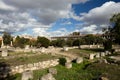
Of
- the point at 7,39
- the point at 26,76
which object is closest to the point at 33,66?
the point at 26,76

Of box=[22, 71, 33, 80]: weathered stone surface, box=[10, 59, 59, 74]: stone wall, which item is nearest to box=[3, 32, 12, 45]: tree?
box=[10, 59, 59, 74]: stone wall

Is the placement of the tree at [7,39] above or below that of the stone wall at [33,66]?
above

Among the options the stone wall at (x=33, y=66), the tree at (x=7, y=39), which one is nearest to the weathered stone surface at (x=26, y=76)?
the stone wall at (x=33, y=66)

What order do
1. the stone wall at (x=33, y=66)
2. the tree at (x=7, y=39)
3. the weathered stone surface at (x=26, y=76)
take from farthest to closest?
the tree at (x=7, y=39) → the stone wall at (x=33, y=66) → the weathered stone surface at (x=26, y=76)

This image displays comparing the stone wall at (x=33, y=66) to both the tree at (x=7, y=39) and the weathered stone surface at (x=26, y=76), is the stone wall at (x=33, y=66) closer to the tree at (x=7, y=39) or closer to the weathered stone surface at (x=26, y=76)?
the weathered stone surface at (x=26, y=76)

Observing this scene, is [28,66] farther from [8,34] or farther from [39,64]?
[8,34]

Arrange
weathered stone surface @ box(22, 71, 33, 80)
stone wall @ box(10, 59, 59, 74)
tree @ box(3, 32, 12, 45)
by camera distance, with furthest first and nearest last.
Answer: tree @ box(3, 32, 12, 45) → stone wall @ box(10, 59, 59, 74) → weathered stone surface @ box(22, 71, 33, 80)

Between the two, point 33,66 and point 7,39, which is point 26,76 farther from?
point 7,39

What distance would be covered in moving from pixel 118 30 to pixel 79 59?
17921 mm

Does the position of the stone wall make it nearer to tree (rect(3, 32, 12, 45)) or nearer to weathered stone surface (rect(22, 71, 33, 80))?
weathered stone surface (rect(22, 71, 33, 80))

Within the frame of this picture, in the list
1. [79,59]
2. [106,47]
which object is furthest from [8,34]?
[79,59]

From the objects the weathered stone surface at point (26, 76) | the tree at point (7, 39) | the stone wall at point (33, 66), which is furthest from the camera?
the tree at point (7, 39)

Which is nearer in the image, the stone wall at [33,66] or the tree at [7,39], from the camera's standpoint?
the stone wall at [33,66]

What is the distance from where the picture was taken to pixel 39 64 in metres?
26.0
